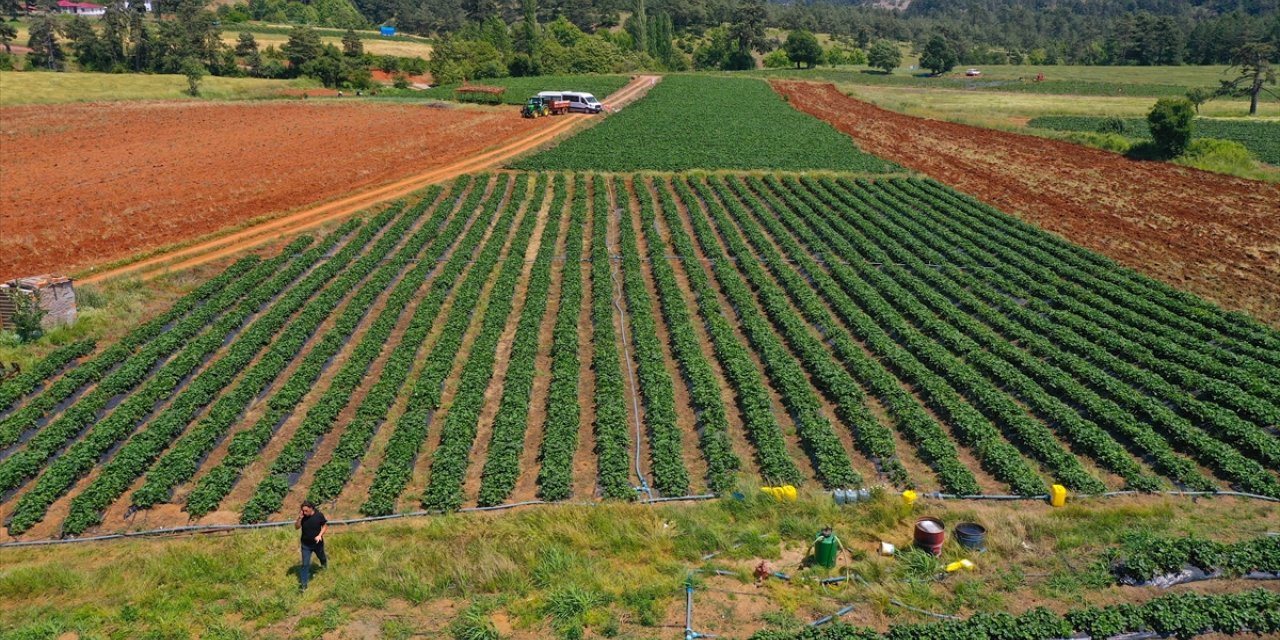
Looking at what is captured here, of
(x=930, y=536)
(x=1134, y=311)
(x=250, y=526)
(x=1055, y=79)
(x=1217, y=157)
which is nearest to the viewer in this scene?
(x=930, y=536)

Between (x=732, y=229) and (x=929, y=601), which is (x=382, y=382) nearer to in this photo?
(x=929, y=601)

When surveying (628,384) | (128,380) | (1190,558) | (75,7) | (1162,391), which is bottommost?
(1190,558)

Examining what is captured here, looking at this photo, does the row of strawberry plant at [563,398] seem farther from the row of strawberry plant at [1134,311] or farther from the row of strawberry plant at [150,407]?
the row of strawberry plant at [1134,311]

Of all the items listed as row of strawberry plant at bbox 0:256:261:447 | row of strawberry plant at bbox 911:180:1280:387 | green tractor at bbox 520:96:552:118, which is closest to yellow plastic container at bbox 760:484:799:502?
row of strawberry plant at bbox 911:180:1280:387

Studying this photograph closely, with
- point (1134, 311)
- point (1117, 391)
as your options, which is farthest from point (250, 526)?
point (1134, 311)

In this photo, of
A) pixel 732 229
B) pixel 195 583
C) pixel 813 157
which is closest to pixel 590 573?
pixel 195 583

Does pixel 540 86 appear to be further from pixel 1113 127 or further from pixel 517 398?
pixel 517 398
